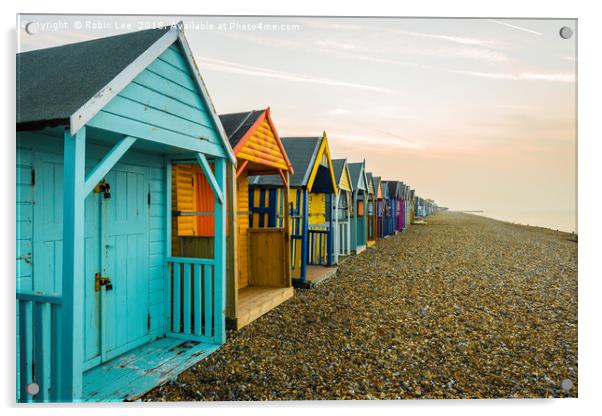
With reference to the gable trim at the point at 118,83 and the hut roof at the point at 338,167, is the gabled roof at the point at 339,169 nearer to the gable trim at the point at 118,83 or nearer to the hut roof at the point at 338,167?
the hut roof at the point at 338,167

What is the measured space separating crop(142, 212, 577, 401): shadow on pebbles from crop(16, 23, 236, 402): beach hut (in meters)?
0.71

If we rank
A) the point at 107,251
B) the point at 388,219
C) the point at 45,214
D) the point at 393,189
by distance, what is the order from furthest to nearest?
the point at 393,189
the point at 388,219
the point at 107,251
the point at 45,214

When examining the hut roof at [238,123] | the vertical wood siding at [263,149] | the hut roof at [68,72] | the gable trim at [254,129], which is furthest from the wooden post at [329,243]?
the hut roof at [68,72]

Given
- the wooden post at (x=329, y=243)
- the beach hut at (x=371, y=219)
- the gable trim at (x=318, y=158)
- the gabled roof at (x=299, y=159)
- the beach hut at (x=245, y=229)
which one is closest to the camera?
the beach hut at (x=245, y=229)

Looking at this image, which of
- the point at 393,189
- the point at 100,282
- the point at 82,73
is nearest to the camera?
the point at 82,73

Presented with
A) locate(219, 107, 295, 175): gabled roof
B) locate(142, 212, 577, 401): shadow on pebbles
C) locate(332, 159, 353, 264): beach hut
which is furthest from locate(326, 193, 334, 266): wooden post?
locate(219, 107, 295, 175): gabled roof

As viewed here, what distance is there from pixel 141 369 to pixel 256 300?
8.96ft

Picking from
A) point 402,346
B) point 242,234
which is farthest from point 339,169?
point 402,346

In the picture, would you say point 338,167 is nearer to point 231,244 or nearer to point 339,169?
point 339,169

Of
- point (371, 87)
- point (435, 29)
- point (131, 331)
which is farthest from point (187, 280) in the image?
point (435, 29)

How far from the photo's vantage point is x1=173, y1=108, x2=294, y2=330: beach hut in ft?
18.3

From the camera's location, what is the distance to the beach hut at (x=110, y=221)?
2.94 m

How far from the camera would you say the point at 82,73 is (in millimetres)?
3352
